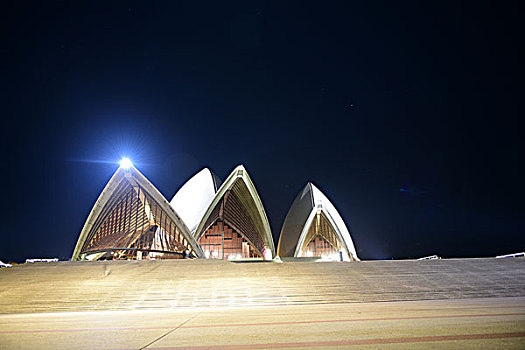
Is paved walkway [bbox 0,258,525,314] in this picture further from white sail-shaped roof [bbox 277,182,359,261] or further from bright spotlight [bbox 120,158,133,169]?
white sail-shaped roof [bbox 277,182,359,261]

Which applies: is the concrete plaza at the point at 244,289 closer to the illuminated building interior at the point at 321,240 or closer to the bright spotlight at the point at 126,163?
the bright spotlight at the point at 126,163

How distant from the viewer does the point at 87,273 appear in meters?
11.5

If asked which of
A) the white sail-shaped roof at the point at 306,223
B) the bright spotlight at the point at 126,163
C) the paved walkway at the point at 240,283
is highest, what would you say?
the bright spotlight at the point at 126,163

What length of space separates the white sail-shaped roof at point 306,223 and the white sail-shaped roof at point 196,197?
8619 millimetres

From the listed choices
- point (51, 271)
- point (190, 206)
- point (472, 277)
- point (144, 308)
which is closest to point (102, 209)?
point (190, 206)

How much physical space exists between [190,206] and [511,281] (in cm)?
2372

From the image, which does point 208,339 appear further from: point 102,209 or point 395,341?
point 102,209

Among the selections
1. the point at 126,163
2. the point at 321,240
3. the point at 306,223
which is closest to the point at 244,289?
the point at 126,163

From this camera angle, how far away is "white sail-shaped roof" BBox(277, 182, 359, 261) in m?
31.3

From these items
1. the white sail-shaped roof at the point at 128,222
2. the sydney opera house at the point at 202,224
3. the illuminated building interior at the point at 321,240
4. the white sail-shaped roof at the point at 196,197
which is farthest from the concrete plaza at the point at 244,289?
the illuminated building interior at the point at 321,240

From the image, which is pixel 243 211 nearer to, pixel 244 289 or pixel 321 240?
pixel 321 240

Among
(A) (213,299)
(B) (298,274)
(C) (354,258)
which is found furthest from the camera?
(C) (354,258)

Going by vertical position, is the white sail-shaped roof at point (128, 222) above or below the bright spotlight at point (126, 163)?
below

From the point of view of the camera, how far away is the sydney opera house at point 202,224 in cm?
2214
